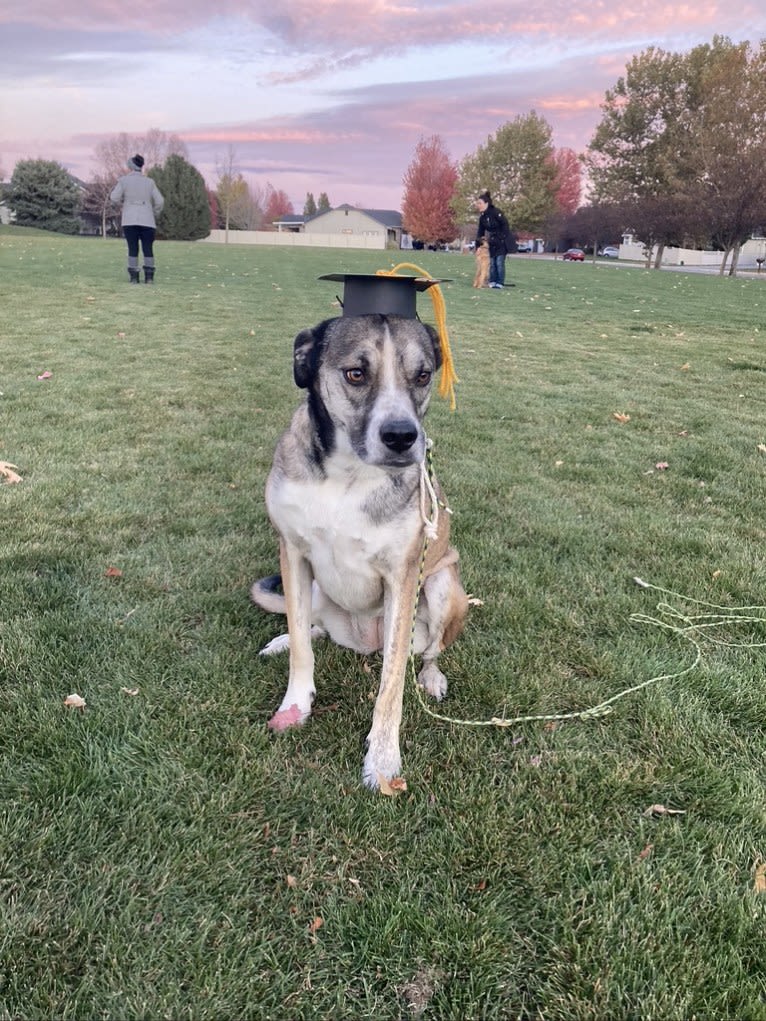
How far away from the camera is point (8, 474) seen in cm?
495

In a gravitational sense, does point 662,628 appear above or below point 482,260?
below

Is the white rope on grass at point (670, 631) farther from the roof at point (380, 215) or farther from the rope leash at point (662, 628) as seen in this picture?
the roof at point (380, 215)

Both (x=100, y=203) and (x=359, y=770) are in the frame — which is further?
(x=100, y=203)

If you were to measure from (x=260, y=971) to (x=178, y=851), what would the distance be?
48 cm

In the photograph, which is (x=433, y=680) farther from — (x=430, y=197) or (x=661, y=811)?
(x=430, y=197)

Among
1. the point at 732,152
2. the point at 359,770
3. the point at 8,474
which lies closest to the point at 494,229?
the point at 8,474

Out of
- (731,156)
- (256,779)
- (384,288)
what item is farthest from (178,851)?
(731,156)

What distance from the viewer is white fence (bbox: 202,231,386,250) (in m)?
77.2

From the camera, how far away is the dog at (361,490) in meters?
2.56

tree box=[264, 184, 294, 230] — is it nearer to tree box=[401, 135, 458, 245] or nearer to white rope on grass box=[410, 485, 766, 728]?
tree box=[401, 135, 458, 245]

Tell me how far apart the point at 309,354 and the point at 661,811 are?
7.12ft

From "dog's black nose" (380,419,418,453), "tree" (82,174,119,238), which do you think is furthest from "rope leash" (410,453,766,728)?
"tree" (82,174,119,238)

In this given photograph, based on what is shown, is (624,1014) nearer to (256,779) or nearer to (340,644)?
(256,779)

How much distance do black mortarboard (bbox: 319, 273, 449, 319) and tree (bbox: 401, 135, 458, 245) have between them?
82.3m
